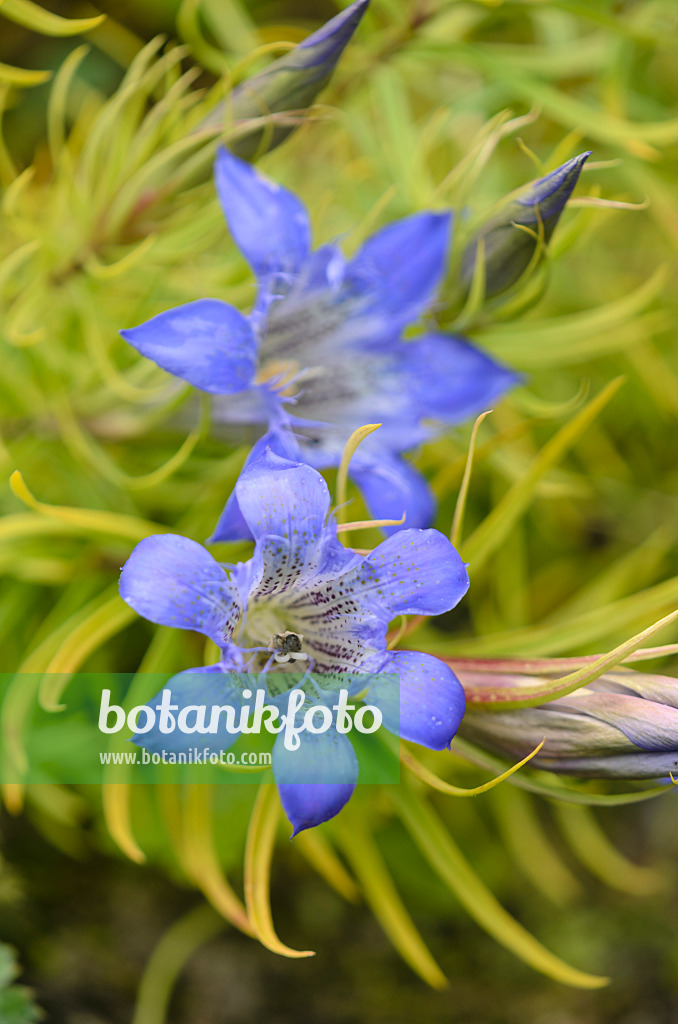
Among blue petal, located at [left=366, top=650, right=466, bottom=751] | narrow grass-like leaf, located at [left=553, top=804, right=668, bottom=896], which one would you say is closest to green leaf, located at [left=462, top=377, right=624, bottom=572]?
blue petal, located at [left=366, top=650, right=466, bottom=751]

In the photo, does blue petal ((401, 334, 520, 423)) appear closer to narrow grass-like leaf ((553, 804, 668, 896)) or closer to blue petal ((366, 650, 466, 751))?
blue petal ((366, 650, 466, 751))

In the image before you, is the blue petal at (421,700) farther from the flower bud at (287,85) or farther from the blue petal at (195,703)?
the flower bud at (287,85)

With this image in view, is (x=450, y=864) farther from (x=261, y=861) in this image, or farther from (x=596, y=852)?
(x=596, y=852)

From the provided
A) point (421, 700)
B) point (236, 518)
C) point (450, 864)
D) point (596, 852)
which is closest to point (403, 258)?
point (236, 518)

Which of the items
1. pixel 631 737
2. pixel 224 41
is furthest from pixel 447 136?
A: pixel 631 737

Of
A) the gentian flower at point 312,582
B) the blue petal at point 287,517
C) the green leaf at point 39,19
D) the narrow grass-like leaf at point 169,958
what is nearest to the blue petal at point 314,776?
the gentian flower at point 312,582

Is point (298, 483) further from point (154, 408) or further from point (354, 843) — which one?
point (354, 843)
